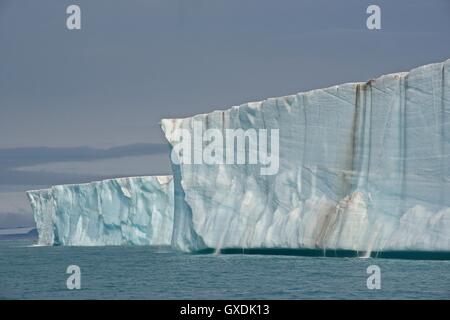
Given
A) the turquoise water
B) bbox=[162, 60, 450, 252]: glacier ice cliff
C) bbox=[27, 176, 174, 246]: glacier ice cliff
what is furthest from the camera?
bbox=[27, 176, 174, 246]: glacier ice cliff

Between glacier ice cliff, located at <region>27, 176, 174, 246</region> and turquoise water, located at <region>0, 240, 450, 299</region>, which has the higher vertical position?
turquoise water, located at <region>0, 240, 450, 299</region>

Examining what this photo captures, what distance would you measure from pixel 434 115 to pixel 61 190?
2595 cm

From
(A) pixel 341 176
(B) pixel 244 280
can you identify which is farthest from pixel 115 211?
(B) pixel 244 280

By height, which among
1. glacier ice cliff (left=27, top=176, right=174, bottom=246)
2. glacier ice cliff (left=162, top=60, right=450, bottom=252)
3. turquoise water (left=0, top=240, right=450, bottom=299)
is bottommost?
glacier ice cliff (left=27, top=176, right=174, bottom=246)

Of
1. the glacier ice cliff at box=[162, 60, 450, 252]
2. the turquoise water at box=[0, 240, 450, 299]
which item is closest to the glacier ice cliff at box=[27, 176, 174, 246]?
the glacier ice cliff at box=[162, 60, 450, 252]

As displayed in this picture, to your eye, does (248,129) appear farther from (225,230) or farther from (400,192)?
(400,192)

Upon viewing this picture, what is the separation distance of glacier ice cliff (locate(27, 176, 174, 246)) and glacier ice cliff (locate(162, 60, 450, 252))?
13.1 meters

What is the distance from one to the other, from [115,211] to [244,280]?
23199mm

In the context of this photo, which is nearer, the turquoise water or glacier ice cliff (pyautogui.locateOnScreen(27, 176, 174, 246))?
the turquoise water

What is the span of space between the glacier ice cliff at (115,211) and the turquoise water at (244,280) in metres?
13.3

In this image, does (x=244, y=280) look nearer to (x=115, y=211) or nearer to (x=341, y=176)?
(x=341, y=176)

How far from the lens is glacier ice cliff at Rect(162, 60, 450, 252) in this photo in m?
24.9

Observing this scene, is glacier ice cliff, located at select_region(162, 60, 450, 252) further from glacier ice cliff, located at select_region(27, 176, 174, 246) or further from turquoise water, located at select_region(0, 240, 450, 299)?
glacier ice cliff, located at select_region(27, 176, 174, 246)
